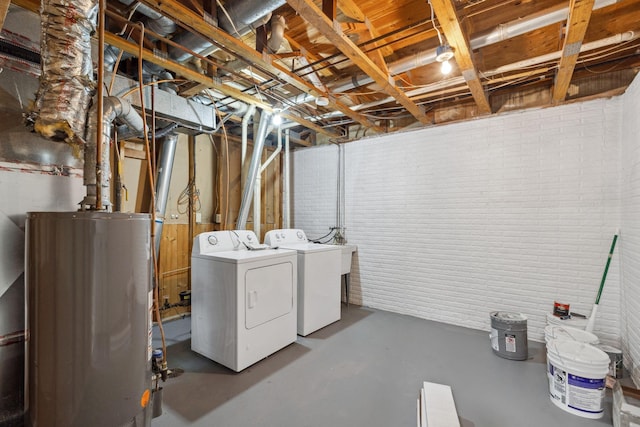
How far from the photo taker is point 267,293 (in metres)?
2.59

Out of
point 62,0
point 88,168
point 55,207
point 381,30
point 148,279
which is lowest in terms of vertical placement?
point 148,279

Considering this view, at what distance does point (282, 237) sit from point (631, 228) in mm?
3258

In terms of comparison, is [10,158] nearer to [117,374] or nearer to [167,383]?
[117,374]

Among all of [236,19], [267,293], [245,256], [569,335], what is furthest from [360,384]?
[236,19]

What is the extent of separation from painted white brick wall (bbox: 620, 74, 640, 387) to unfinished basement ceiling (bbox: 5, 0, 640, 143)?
431 mm

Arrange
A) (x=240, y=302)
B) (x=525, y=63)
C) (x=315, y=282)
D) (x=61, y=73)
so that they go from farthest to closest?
1. (x=315, y=282)
2. (x=525, y=63)
3. (x=240, y=302)
4. (x=61, y=73)

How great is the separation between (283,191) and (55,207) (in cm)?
317

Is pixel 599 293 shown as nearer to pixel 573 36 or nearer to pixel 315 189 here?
pixel 573 36

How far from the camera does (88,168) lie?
1.38 meters

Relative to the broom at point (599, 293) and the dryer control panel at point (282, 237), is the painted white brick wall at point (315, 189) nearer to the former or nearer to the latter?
the dryer control panel at point (282, 237)

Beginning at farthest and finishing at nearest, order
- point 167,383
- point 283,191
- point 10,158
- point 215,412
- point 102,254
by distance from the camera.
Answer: point 283,191 < point 167,383 < point 215,412 < point 10,158 < point 102,254

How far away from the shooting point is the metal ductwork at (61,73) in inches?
51.2

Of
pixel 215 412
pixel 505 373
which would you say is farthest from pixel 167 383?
pixel 505 373

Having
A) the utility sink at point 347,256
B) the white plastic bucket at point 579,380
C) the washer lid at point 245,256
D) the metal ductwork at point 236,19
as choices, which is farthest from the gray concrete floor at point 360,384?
the metal ductwork at point 236,19
